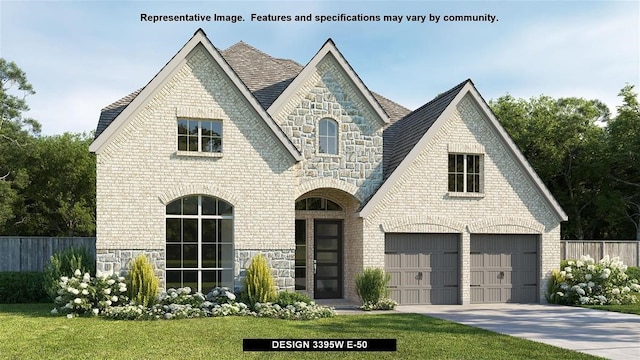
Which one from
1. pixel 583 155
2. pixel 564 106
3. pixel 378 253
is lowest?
pixel 378 253

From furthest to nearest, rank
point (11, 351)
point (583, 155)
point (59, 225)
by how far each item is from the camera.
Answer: point (59, 225), point (583, 155), point (11, 351)

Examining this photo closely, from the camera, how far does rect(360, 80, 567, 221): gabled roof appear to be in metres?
19.0

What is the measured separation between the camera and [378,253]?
1880 centimetres

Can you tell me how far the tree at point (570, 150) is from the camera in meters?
40.1

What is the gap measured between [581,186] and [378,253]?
1095 inches

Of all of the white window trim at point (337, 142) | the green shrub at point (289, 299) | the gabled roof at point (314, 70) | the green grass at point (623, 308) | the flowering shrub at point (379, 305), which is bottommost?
the green grass at point (623, 308)

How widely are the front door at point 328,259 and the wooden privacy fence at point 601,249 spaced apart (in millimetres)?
8906

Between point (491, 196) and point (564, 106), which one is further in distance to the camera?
point (564, 106)

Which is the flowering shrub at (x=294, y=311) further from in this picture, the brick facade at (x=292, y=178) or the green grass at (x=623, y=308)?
the green grass at (x=623, y=308)

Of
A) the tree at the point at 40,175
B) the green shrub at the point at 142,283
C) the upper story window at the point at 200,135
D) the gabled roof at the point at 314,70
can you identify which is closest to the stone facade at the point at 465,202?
the gabled roof at the point at 314,70

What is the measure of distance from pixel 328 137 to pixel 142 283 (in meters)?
7.01

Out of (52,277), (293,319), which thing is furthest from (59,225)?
(293,319)

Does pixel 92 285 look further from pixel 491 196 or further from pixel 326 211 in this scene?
pixel 491 196

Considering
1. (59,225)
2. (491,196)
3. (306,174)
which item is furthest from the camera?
(59,225)
